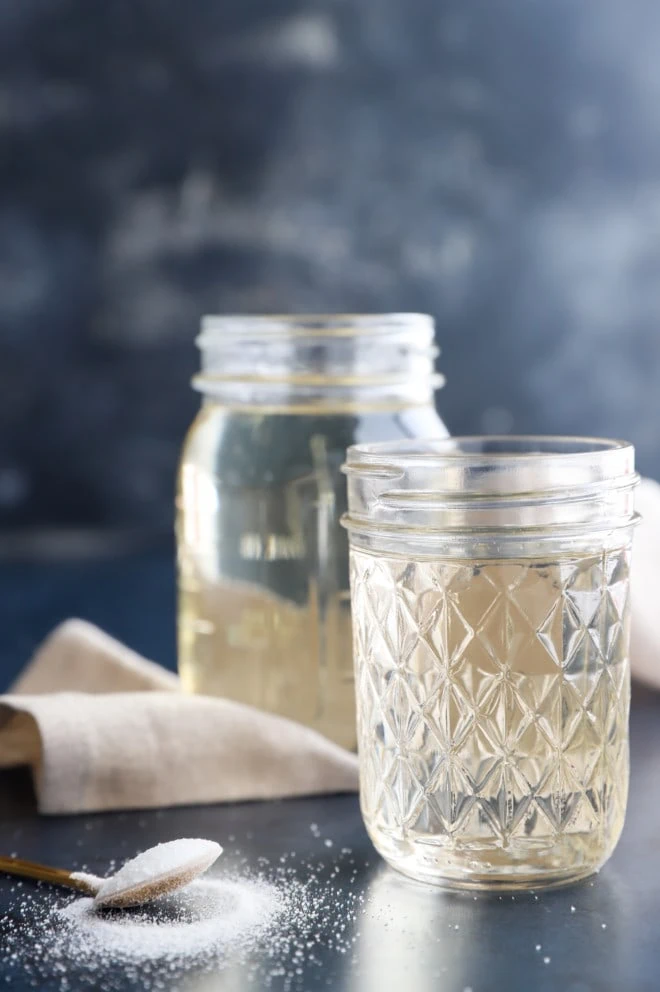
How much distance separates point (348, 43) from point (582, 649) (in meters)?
1.47

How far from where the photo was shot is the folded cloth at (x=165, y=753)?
0.75 metres

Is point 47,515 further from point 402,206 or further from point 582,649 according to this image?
point 582,649

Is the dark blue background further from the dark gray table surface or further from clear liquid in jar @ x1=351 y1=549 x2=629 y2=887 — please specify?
clear liquid in jar @ x1=351 y1=549 x2=629 y2=887

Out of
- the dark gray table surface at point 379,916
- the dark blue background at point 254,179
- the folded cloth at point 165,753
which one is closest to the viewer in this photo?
the dark gray table surface at point 379,916

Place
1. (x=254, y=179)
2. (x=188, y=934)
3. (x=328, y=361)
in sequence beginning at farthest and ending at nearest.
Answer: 1. (x=254, y=179)
2. (x=328, y=361)
3. (x=188, y=934)

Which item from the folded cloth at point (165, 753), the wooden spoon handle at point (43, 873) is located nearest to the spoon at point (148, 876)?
the wooden spoon handle at point (43, 873)

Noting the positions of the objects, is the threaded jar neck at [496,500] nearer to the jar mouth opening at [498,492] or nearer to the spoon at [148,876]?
the jar mouth opening at [498,492]

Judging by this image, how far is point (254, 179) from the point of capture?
1924 mm

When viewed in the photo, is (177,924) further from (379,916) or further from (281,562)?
(281,562)

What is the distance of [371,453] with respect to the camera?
659mm

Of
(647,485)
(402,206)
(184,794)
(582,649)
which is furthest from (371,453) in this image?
(402,206)

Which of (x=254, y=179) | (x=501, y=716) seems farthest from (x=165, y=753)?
(x=254, y=179)

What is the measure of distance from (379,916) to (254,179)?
58.1 inches

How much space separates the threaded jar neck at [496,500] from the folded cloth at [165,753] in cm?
19
